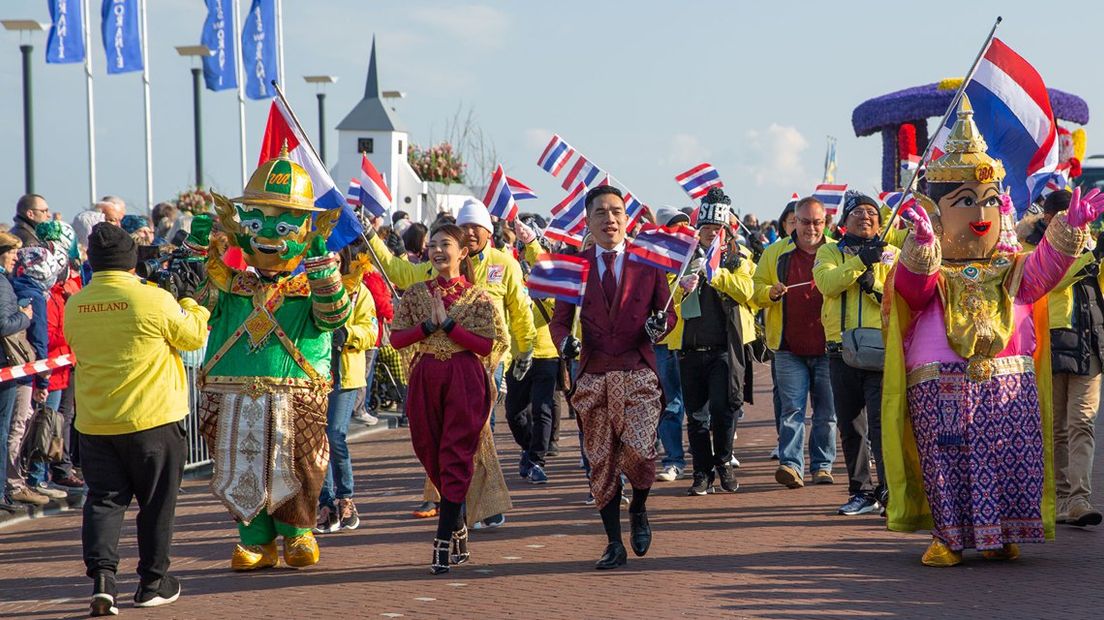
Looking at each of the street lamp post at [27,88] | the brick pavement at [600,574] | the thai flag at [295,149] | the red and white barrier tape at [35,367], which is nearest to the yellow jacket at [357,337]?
the thai flag at [295,149]

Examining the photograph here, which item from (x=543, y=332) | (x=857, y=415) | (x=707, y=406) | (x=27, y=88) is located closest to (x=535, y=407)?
(x=543, y=332)

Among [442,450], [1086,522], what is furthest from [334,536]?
[1086,522]

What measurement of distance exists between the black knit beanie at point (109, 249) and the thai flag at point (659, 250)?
2.65 meters

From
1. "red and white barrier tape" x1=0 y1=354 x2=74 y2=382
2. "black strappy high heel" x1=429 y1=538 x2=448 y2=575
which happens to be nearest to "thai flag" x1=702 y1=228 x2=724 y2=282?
"black strappy high heel" x1=429 y1=538 x2=448 y2=575

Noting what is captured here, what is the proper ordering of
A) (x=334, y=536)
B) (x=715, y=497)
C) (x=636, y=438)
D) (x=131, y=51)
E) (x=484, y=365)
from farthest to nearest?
(x=131, y=51), (x=715, y=497), (x=334, y=536), (x=484, y=365), (x=636, y=438)

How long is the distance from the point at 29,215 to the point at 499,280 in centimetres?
393

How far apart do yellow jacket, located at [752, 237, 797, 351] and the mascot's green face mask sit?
12.9 ft

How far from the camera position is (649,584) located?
7520mm

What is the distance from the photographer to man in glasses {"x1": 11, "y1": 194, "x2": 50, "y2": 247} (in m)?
11.2

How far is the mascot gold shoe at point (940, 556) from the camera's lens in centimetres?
787

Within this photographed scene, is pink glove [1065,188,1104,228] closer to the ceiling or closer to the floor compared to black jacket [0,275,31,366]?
closer to the ceiling

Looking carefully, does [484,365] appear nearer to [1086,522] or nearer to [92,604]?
[92,604]

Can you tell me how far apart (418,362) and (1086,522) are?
4089mm

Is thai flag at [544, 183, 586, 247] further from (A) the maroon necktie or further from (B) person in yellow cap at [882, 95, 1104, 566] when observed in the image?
(B) person in yellow cap at [882, 95, 1104, 566]
